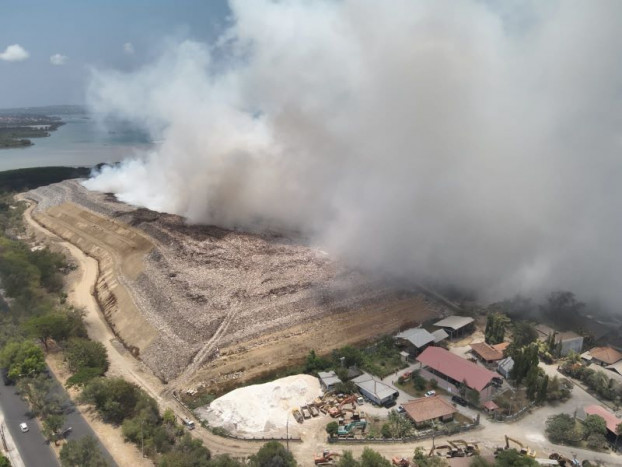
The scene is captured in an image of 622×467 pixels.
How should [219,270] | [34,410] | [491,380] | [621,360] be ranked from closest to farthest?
1. [34,410]
2. [491,380]
3. [621,360]
4. [219,270]

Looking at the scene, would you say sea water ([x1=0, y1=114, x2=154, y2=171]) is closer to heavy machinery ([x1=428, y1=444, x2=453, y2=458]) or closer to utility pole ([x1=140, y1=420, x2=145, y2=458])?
utility pole ([x1=140, y1=420, x2=145, y2=458])

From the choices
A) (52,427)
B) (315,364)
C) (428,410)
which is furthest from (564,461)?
(52,427)

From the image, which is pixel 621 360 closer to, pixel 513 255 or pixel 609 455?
pixel 609 455

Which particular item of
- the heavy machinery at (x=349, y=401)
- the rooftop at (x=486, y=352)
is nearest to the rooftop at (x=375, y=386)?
the heavy machinery at (x=349, y=401)

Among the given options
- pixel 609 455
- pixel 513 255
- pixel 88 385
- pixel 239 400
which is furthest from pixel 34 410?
pixel 513 255

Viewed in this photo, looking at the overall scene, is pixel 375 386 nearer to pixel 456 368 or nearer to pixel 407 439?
pixel 407 439

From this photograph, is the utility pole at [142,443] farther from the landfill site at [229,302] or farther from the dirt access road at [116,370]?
the landfill site at [229,302]
